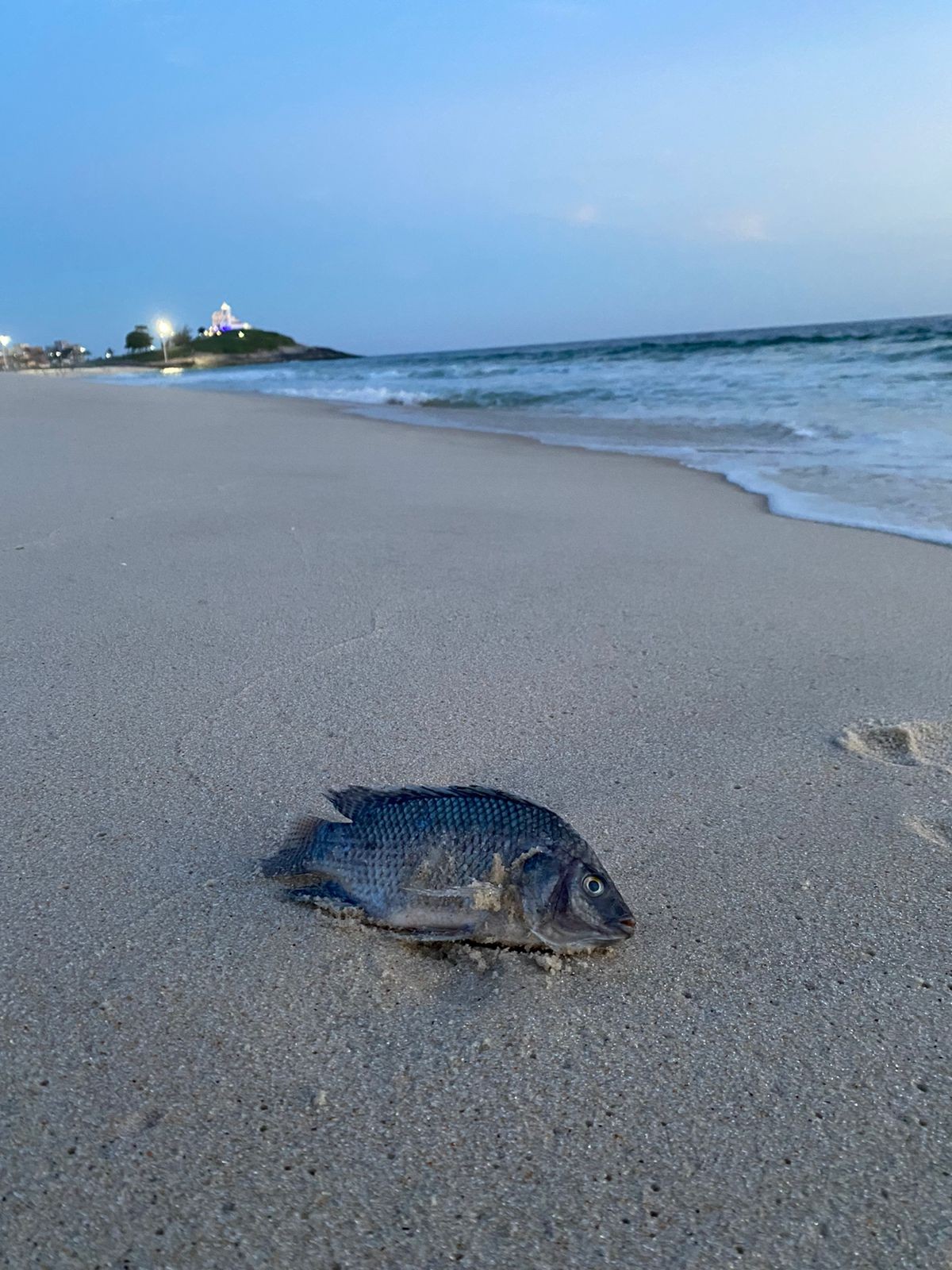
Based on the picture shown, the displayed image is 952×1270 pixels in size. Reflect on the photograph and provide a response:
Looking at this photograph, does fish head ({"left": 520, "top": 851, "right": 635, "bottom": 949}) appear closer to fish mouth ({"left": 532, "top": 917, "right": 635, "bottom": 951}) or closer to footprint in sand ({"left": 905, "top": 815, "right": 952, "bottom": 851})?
fish mouth ({"left": 532, "top": 917, "right": 635, "bottom": 951})

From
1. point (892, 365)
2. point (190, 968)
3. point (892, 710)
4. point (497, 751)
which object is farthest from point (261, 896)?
point (892, 365)

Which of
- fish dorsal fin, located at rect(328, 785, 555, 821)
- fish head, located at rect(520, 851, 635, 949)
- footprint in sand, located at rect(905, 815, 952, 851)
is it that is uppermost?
fish dorsal fin, located at rect(328, 785, 555, 821)

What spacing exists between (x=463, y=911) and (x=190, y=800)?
88cm

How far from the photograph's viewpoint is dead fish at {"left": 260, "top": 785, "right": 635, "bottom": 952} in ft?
5.69

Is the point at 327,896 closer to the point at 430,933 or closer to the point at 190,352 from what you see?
the point at 430,933

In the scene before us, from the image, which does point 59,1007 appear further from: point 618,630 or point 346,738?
point 618,630

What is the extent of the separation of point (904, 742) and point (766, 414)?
383 inches

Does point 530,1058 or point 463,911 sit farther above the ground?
point 463,911

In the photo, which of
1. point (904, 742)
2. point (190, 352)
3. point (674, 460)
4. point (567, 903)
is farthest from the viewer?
point (190, 352)

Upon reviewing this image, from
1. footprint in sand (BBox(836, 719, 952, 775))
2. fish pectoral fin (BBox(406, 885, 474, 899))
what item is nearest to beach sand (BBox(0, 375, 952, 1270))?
footprint in sand (BBox(836, 719, 952, 775))

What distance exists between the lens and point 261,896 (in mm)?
1949

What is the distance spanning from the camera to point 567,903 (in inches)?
67.9

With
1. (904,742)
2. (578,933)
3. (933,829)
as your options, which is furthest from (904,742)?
(578,933)

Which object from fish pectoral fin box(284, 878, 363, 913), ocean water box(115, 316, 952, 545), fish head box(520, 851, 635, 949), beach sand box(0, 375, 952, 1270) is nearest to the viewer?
beach sand box(0, 375, 952, 1270)
